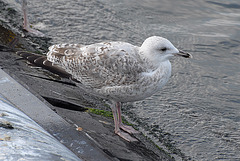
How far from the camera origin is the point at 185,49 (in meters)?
7.66

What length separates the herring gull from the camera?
4516mm

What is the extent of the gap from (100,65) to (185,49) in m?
3.42

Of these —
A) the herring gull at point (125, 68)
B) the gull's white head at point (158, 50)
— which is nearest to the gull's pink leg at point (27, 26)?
the herring gull at point (125, 68)

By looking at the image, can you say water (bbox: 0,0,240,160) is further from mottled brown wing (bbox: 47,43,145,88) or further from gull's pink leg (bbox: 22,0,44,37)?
mottled brown wing (bbox: 47,43,145,88)

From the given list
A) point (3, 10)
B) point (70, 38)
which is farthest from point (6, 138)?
point (3, 10)

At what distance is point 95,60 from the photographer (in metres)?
4.68

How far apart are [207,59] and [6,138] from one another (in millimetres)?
5459

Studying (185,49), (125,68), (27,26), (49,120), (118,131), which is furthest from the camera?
(27,26)

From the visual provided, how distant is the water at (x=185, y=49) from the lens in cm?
511

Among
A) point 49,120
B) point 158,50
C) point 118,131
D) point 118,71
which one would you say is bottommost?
point 118,131

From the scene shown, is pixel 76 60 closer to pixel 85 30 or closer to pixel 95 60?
pixel 95 60

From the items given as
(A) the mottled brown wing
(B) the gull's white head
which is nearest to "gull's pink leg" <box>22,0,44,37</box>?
(A) the mottled brown wing

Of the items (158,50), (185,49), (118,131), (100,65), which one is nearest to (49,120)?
(100,65)

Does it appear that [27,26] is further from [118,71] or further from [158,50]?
[158,50]
